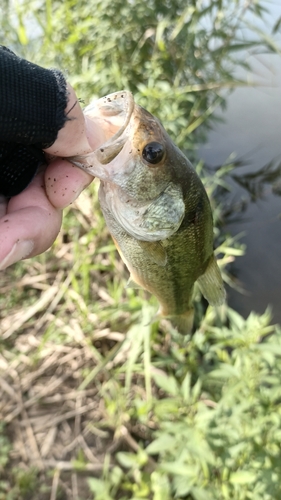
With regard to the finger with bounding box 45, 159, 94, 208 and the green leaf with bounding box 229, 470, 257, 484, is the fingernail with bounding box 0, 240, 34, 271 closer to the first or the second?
the finger with bounding box 45, 159, 94, 208

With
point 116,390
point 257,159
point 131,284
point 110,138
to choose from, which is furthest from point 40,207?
point 257,159

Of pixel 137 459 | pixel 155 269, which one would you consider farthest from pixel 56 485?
pixel 155 269

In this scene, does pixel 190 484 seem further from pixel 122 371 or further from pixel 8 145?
pixel 8 145

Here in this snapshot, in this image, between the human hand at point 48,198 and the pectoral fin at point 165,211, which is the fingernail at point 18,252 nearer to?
the human hand at point 48,198

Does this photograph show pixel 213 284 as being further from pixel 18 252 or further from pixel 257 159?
pixel 257 159

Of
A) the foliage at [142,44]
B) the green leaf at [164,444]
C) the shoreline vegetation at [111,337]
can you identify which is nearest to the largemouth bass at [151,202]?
the shoreline vegetation at [111,337]
